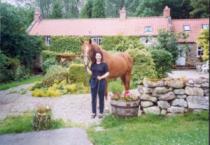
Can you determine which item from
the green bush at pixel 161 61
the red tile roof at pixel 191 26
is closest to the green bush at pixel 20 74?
the green bush at pixel 161 61

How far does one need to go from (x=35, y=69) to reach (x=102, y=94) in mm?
24028

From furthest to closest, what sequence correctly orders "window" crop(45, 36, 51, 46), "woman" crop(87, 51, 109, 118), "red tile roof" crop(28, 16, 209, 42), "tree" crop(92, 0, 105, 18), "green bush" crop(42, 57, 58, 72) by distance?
1. "tree" crop(92, 0, 105, 18)
2. "window" crop(45, 36, 51, 46)
3. "red tile roof" crop(28, 16, 209, 42)
4. "green bush" crop(42, 57, 58, 72)
5. "woman" crop(87, 51, 109, 118)

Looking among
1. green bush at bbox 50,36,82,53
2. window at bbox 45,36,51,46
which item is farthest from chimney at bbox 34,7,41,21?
green bush at bbox 50,36,82,53

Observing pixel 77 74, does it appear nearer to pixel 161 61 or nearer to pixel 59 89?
pixel 59 89

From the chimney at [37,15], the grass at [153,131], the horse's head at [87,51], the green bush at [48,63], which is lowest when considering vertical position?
the grass at [153,131]

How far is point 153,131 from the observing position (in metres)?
9.05

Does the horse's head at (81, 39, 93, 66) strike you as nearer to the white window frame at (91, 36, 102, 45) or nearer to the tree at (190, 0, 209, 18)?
the tree at (190, 0, 209, 18)

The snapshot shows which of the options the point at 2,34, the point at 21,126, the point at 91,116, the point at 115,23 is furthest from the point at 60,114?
the point at 115,23

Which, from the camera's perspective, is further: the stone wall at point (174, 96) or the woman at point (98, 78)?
the woman at point (98, 78)

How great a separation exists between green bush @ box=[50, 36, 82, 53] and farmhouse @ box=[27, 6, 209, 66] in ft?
3.08

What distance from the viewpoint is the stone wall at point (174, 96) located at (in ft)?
34.6

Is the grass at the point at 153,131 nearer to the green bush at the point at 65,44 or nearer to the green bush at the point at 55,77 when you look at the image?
the green bush at the point at 55,77

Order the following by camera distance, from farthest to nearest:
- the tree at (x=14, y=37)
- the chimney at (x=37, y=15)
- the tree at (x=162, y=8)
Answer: the tree at (x=162, y=8) < the chimney at (x=37, y=15) < the tree at (x=14, y=37)

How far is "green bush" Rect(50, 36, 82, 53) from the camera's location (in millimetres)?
38312
